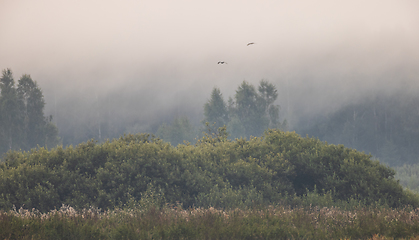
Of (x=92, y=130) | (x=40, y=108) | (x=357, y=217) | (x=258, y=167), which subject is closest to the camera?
(x=357, y=217)

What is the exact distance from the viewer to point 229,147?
16.8 meters

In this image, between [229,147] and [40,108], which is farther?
[40,108]

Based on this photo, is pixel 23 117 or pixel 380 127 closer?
pixel 23 117

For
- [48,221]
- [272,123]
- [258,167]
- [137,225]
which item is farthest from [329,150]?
[272,123]

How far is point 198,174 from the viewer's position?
14266 millimetres

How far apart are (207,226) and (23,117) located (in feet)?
201

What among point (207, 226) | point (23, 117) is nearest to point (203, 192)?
point (207, 226)

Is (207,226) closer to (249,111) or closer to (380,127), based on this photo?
(249,111)

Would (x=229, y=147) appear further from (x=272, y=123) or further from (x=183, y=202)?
(x=272, y=123)

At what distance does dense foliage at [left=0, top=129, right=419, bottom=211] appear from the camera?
504 inches

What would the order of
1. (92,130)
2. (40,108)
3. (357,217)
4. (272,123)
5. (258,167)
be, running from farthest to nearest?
1. (92,130)
2. (272,123)
3. (40,108)
4. (258,167)
5. (357,217)

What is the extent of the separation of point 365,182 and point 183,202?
7.99 metres

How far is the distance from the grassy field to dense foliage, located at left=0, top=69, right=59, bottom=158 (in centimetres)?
5570

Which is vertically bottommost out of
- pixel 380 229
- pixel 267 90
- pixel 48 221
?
pixel 380 229
